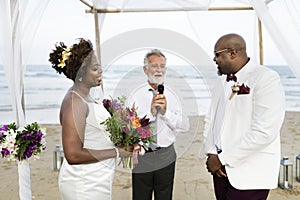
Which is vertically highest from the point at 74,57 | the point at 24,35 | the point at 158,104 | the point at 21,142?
the point at 24,35

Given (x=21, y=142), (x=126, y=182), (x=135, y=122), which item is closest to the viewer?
(x=135, y=122)

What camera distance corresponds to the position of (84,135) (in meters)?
2.22

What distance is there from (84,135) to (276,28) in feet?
5.78

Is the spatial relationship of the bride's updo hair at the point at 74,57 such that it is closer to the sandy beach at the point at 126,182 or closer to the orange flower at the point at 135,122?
the orange flower at the point at 135,122

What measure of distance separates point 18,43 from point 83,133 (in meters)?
1.24

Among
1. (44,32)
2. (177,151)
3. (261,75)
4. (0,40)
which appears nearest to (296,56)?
(261,75)

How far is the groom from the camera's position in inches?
90.5

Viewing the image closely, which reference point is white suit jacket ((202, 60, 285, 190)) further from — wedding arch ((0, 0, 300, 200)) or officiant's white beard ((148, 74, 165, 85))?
wedding arch ((0, 0, 300, 200))

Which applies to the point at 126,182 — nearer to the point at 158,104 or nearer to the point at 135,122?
the point at 158,104

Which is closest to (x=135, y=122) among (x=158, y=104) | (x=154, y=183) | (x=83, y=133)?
(x=158, y=104)

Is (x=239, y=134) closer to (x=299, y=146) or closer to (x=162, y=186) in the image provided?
(x=162, y=186)

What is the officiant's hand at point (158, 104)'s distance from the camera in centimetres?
212

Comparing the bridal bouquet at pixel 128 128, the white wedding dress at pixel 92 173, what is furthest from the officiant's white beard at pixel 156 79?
the white wedding dress at pixel 92 173

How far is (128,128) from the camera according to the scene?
6.75 ft
